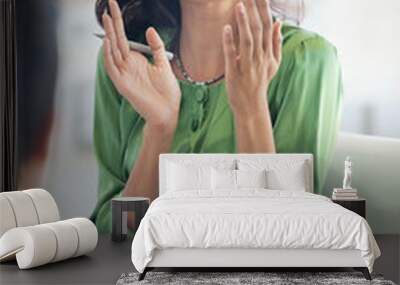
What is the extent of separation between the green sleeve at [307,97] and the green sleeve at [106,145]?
1.75 metres

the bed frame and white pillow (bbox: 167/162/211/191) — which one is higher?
white pillow (bbox: 167/162/211/191)

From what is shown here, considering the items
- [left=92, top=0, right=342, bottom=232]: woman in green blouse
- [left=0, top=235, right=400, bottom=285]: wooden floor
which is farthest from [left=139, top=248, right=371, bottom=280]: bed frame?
[left=92, top=0, right=342, bottom=232]: woman in green blouse

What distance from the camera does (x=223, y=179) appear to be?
22.8 ft

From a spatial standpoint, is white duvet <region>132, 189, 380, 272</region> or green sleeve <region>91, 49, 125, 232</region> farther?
green sleeve <region>91, 49, 125, 232</region>

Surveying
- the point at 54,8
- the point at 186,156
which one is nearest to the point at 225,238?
the point at 186,156

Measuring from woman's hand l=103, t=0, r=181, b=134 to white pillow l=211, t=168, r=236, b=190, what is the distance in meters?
0.92

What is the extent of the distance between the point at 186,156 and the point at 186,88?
75 cm

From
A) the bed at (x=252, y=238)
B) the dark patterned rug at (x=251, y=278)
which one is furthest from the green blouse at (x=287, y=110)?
the dark patterned rug at (x=251, y=278)

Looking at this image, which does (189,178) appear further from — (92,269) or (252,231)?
(252,231)

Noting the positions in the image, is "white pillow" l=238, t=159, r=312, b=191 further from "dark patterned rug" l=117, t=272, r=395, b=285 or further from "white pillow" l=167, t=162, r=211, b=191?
"dark patterned rug" l=117, t=272, r=395, b=285

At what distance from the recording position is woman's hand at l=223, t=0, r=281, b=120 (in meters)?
7.61

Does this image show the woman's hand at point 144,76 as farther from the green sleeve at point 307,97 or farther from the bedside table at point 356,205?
the bedside table at point 356,205

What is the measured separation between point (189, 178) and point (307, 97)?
5.28 ft

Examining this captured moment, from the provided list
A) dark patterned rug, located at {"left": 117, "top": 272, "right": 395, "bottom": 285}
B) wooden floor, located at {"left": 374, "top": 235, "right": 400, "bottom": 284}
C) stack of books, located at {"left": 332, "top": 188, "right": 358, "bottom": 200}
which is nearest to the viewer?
dark patterned rug, located at {"left": 117, "top": 272, "right": 395, "bottom": 285}
